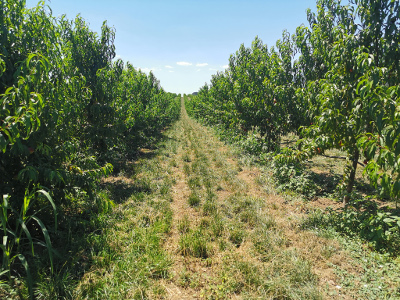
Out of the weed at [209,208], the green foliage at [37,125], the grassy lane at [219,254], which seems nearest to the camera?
the green foliage at [37,125]

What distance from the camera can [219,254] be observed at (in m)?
3.72

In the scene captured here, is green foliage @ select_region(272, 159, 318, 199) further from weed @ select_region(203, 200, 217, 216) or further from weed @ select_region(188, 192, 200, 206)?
weed @ select_region(188, 192, 200, 206)

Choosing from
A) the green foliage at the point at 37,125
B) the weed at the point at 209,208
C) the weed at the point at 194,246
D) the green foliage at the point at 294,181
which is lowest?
the weed at the point at 194,246

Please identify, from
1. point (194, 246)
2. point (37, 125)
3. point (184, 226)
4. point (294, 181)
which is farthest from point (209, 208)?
point (37, 125)

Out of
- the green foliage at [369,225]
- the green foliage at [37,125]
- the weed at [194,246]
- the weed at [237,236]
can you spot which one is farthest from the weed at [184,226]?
the green foliage at [369,225]

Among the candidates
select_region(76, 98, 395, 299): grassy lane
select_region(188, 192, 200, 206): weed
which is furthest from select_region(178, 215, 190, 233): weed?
select_region(188, 192, 200, 206): weed

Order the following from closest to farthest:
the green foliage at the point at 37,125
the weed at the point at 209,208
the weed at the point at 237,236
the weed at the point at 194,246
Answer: the green foliage at the point at 37,125
the weed at the point at 194,246
the weed at the point at 237,236
the weed at the point at 209,208

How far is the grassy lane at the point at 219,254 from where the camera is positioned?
292 centimetres

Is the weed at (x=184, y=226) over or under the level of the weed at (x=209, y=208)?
under

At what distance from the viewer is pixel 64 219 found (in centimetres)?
426

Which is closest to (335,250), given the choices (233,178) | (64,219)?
(233,178)

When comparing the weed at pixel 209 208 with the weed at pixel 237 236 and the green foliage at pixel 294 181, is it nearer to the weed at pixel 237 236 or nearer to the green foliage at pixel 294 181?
the weed at pixel 237 236

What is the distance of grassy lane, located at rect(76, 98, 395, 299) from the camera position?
9.58 feet

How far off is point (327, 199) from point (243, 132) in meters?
6.99
